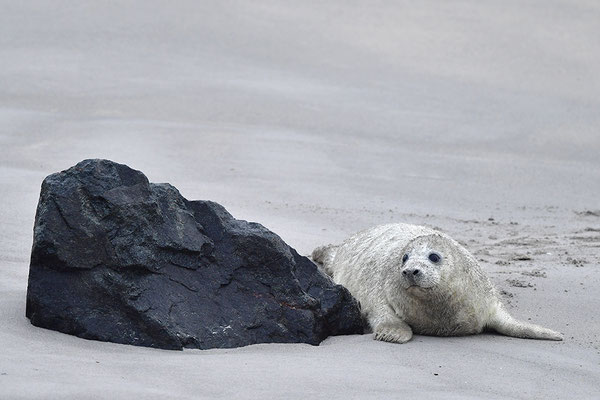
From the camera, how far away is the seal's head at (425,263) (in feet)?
19.3

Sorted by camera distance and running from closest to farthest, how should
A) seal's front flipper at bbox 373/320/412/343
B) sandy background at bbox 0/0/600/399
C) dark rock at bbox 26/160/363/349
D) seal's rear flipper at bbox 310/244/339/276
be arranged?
sandy background at bbox 0/0/600/399 < dark rock at bbox 26/160/363/349 < seal's front flipper at bbox 373/320/412/343 < seal's rear flipper at bbox 310/244/339/276

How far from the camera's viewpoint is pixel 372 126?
41.0 feet

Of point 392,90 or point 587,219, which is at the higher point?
point 392,90

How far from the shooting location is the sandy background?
4.80 meters

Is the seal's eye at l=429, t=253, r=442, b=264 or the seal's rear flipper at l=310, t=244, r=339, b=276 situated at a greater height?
the seal's eye at l=429, t=253, r=442, b=264

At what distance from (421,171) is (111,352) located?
263 inches

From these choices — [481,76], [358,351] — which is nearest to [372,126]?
[481,76]

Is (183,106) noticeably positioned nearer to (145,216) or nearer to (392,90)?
(392,90)

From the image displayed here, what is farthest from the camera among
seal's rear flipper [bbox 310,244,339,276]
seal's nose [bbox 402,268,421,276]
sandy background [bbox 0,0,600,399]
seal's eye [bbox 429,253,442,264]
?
seal's rear flipper [bbox 310,244,339,276]

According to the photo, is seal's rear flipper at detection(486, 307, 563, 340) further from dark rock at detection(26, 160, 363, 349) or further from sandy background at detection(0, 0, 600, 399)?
dark rock at detection(26, 160, 363, 349)

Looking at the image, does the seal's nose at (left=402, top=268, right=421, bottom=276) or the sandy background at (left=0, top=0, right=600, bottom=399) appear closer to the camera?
the sandy background at (left=0, top=0, right=600, bottom=399)

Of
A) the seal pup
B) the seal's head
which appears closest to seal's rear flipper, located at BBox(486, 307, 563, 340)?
the seal pup

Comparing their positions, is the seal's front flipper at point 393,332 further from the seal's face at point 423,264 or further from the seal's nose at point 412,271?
the seal's nose at point 412,271

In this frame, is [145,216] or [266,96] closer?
[145,216]
